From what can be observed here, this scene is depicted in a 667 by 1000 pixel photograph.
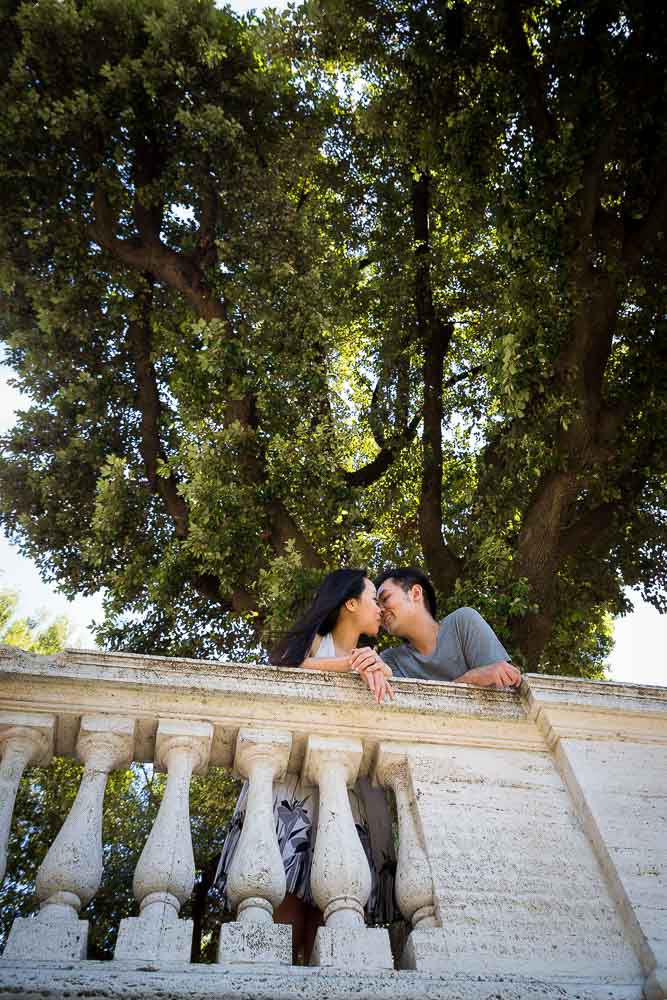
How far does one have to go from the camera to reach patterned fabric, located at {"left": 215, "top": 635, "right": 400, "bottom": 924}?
128 inches

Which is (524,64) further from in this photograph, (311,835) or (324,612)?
(311,835)

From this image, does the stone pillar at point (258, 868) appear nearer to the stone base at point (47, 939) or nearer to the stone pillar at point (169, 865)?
the stone pillar at point (169, 865)

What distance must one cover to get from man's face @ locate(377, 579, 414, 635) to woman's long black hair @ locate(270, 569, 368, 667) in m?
0.45

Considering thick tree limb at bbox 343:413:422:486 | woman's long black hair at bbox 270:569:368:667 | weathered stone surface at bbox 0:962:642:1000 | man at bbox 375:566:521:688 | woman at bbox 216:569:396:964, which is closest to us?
weathered stone surface at bbox 0:962:642:1000

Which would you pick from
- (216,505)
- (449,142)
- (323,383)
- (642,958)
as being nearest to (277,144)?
(449,142)

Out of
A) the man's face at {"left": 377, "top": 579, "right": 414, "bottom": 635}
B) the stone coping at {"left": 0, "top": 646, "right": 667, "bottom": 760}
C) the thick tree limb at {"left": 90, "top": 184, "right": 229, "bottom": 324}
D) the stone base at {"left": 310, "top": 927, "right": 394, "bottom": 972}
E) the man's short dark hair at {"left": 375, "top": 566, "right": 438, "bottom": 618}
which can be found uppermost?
the thick tree limb at {"left": 90, "top": 184, "right": 229, "bottom": 324}

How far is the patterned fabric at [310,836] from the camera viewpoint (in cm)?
324

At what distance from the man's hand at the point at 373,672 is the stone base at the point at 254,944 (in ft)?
3.58

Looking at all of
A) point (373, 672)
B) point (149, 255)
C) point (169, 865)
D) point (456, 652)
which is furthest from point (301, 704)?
point (149, 255)

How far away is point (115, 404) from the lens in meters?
11.0

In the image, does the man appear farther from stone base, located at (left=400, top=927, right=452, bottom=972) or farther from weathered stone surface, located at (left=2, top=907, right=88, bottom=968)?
weathered stone surface, located at (left=2, top=907, right=88, bottom=968)

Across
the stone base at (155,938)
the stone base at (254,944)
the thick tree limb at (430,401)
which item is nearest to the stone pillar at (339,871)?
the stone base at (254,944)

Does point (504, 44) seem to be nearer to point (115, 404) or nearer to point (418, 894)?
point (115, 404)

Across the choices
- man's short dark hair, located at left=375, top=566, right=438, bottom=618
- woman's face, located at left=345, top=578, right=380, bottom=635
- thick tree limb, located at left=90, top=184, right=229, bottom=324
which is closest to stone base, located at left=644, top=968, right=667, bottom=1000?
woman's face, located at left=345, top=578, right=380, bottom=635
